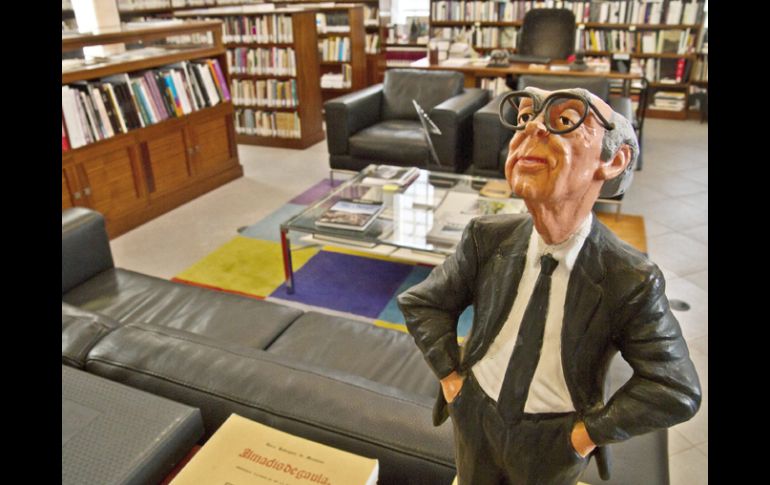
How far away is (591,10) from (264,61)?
11.9ft

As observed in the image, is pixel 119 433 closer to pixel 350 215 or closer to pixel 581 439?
pixel 581 439

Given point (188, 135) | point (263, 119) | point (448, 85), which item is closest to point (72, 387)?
point (188, 135)

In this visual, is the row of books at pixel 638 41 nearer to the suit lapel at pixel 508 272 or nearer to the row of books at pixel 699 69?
the row of books at pixel 699 69

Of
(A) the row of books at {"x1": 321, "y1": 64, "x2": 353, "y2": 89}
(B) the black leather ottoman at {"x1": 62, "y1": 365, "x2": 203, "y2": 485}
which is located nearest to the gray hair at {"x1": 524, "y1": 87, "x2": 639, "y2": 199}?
(B) the black leather ottoman at {"x1": 62, "y1": 365, "x2": 203, "y2": 485}

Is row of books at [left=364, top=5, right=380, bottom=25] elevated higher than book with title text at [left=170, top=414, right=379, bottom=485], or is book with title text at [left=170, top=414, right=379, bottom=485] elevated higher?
row of books at [left=364, top=5, right=380, bottom=25]

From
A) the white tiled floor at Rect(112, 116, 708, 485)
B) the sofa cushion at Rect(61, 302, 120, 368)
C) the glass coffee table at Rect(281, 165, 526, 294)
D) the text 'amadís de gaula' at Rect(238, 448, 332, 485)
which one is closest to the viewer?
the text 'amadís de gaula' at Rect(238, 448, 332, 485)

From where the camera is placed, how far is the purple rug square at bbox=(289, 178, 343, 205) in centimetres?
404

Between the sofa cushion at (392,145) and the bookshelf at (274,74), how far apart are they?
1387mm

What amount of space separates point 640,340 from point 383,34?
645cm

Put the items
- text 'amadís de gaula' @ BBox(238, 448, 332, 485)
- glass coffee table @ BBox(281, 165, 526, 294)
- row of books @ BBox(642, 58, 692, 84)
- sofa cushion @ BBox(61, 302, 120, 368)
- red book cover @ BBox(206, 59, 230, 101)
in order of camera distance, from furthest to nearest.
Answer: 1. row of books @ BBox(642, 58, 692, 84)
2. red book cover @ BBox(206, 59, 230, 101)
3. glass coffee table @ BBox(281, 165, 526, 294)
4. sofa cushion @ BBox(61, 302, 120, 368)
5. text 'amadís de gaula' @ BBox(238, 448, 332, 485)

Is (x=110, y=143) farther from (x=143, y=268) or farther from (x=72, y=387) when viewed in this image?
(x=72, y=387)

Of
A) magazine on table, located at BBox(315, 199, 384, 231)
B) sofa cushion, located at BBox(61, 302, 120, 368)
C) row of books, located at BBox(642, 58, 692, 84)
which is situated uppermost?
row of books, located at BBox(642, 58, 692, 84)

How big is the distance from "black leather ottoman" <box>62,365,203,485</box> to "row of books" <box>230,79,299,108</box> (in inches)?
171

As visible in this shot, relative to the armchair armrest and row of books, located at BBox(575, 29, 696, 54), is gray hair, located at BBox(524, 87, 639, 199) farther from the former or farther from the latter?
row of books, located at BBox(575, 29, 696, 54)
